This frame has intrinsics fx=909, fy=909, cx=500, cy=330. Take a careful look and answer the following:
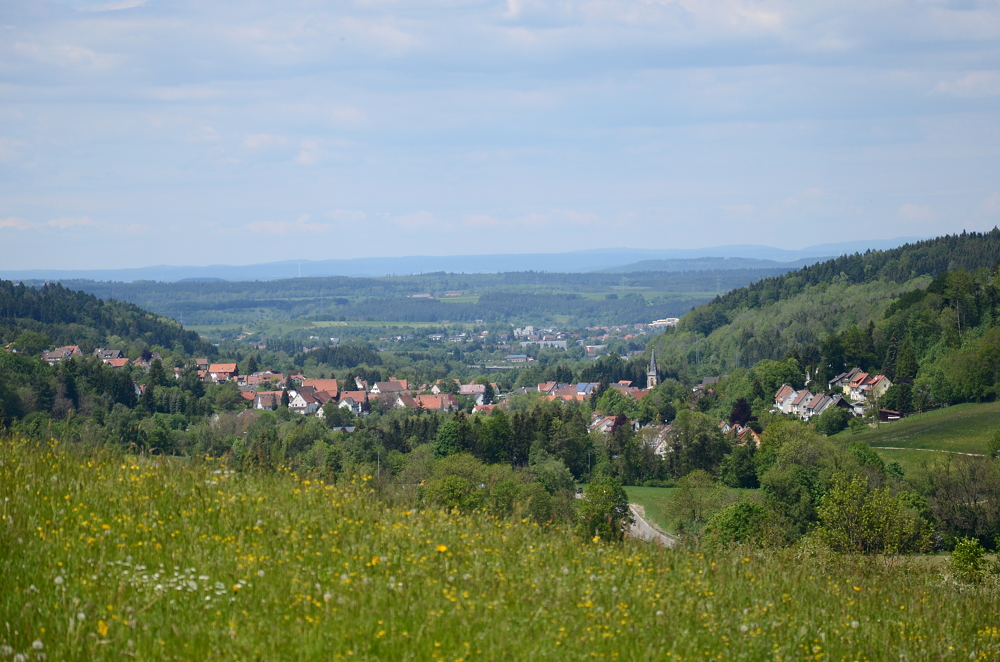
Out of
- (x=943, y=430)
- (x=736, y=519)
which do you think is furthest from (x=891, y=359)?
(x=736, y=519)

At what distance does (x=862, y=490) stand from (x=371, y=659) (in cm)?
2699

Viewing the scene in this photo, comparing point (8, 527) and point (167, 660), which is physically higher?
point (8, 527)

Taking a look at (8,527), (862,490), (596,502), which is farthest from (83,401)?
(8,527)

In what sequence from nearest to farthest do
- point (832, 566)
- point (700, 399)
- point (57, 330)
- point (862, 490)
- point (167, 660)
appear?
point (167, 660), point (832, 566), point (862, 490), point (700, 399), point (57, 330)

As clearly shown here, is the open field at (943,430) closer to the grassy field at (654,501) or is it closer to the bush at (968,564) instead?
the grassy field at (654,501)

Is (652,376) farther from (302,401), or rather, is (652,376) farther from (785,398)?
(302,401)

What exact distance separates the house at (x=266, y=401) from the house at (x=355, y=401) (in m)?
7.63

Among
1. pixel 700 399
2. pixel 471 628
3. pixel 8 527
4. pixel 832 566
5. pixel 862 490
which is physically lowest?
pixel 700 399

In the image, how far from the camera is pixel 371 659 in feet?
Result: 17.2

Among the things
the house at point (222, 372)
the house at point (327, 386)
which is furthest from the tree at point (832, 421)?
the house at point (222, 372)

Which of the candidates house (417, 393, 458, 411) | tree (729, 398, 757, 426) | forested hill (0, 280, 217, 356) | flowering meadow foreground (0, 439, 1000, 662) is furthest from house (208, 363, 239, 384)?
flowering meadow foreground (0, 439, 1000, 662)

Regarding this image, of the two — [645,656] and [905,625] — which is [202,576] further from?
[905,625]

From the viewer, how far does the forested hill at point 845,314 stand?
83125 millimetres

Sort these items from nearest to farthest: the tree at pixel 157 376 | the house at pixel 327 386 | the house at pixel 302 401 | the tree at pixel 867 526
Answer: the tree at pixel 867 526, the tree at pixel 157 376, the house at pixel 302 401, the house at pixel 327 386
